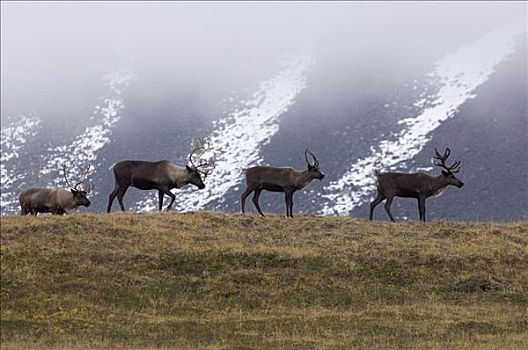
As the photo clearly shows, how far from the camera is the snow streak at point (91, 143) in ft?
262

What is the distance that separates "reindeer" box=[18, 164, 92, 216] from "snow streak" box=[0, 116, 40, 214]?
132 ft

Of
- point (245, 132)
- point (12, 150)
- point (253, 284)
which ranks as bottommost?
point (253, 284)

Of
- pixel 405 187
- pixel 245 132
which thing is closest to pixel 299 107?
pixel 245 132

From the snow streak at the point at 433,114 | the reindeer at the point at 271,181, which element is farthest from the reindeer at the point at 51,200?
the snow streak at the point at 433,114

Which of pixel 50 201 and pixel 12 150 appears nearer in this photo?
pixel 50 201

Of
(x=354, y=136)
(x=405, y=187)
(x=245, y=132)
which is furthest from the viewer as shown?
(x=245, y=132)

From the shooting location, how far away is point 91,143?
281ft

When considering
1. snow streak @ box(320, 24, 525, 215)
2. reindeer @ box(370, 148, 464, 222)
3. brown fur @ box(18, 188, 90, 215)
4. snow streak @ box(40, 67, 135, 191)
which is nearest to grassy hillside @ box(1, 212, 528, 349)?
reindeer @ box(370, 148, 464, 222)

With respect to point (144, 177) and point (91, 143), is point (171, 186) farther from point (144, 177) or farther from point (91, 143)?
point (91, 143)

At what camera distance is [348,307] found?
70.0 ft

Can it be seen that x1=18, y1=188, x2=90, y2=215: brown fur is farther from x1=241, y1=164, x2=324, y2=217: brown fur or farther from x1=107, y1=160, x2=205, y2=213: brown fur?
x1=241, y1=164, x2=324, y2=217: brown fur

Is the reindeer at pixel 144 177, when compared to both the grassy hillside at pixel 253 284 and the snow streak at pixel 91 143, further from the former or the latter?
the snow streak at pixel 91 143

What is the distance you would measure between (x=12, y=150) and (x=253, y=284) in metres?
69.0

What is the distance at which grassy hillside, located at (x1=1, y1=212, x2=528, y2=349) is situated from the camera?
18.5m
